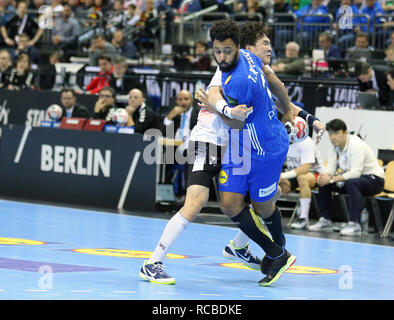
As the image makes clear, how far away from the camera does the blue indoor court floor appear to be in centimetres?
739

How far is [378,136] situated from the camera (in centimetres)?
1425

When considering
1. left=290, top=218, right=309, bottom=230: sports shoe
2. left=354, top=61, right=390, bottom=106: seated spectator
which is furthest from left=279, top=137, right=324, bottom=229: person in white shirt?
left=354, top=61, right=390, bottom=106: seated spectator

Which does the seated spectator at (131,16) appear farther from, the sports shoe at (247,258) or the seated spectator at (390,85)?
the sports shoe at (247,258)

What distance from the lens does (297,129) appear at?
897cm

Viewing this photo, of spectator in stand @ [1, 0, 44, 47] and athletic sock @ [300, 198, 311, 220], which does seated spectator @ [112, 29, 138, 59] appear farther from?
athletic sock @ [300, 198, 311, 220]

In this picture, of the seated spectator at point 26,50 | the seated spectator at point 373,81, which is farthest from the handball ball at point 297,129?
the seated spectator at point 26,50

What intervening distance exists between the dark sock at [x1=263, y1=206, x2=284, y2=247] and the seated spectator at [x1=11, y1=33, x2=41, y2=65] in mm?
12786

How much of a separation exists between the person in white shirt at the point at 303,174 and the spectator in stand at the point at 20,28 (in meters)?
9.38

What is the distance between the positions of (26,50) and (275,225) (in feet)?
43.8

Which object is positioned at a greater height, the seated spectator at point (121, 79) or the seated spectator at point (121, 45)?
the seated spectator at point (121, 45)

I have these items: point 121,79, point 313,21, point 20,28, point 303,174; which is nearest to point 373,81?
point 303,174

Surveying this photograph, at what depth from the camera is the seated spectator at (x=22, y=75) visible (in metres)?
18.3

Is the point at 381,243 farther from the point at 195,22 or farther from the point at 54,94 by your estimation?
the point at 195,22
